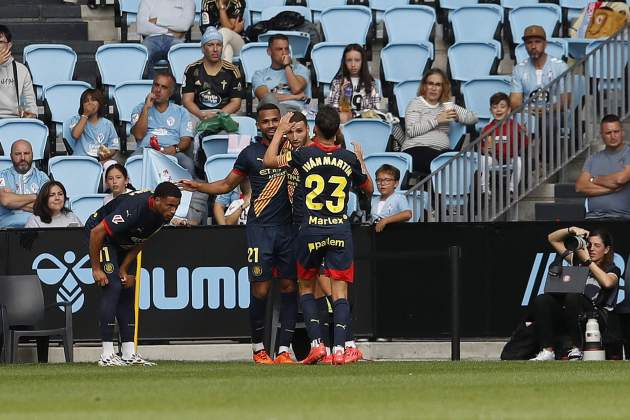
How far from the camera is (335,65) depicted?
63.4 ft

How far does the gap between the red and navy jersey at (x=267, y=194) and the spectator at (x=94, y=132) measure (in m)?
5.08

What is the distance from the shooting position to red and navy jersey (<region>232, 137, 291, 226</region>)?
43.4ft

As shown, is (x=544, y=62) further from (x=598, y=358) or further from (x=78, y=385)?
(x=78, y=385)

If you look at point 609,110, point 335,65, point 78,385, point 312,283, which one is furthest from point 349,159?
point 335,65

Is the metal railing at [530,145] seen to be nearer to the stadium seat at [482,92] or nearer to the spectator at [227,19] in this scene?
the stadium seat at [482,92]

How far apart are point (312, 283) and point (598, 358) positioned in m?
2.84

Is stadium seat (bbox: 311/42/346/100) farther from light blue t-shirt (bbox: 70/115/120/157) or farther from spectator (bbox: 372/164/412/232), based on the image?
spectator (bbox: 372/164/412/232)

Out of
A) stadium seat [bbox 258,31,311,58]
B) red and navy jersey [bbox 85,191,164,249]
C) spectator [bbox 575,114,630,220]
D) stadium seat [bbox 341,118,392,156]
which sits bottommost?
red and navy jersey [bbox 85,191,164,249]

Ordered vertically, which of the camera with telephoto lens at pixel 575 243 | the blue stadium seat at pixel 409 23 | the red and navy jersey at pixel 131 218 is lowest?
the camera with telephoto lens at pixel 575 243

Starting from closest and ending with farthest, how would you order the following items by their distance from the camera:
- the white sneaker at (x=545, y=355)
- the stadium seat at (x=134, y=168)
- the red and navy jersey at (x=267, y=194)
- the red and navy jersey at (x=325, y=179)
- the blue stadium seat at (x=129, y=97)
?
the red and navy jersey at (x=325, y=179) < the red and navy jersey at (x=267, y=194) < the white sneaker at (x=545, y=355) < the stadium seat at (x=134, y=168) < the blue stadium seat at (x=129, y=97)

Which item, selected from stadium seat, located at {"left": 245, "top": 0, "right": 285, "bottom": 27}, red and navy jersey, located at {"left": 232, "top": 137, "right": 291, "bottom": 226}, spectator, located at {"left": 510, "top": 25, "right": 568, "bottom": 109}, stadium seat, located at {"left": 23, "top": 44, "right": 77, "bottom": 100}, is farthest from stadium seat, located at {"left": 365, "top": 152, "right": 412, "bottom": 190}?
stadium seat, located at {"left": 23, "top": 44, "right": 77, "bottom": 100}

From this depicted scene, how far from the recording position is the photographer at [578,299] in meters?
14.4

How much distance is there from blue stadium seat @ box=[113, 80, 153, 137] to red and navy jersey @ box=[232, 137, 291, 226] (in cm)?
580

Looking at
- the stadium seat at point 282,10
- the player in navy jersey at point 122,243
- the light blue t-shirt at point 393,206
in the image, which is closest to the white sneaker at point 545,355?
the light blue t-shirt at point 393,206
